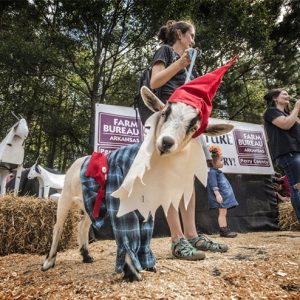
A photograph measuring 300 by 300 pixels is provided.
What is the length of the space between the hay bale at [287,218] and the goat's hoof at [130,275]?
14.0ft

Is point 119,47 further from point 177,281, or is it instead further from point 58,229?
point 177,281

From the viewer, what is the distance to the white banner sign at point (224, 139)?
4.07 metres

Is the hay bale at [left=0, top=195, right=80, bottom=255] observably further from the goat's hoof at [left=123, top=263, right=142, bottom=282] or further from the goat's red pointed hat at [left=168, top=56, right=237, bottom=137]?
the goat's red pointed hat at [left=168, top=56, right=237, bottom=137]

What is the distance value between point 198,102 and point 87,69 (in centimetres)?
952

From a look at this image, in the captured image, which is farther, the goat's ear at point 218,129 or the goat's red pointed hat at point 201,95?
the goat's ear at point 218,129

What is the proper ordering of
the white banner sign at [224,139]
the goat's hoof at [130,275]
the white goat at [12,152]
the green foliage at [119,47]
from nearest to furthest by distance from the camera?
the goat's hoof at [130,275] → the white banner sign at [224,139] → the white goat at [12,152] → the green foliage at [119,47]

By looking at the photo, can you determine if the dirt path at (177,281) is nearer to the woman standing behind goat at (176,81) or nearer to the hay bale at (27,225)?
the woman standing behind goat at (176,81)

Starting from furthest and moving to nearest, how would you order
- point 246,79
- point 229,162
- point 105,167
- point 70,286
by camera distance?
point 246,79, point 229,162, point 105,167, point 70,286

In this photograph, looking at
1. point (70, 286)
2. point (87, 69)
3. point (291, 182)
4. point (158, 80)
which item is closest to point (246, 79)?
point (87, 69)

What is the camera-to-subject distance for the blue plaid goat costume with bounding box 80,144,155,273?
1.60 meters

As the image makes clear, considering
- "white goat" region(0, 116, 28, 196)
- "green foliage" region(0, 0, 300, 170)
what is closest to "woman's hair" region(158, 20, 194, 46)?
"white goat" region(0, 116, 28, 196)

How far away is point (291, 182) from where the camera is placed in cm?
281

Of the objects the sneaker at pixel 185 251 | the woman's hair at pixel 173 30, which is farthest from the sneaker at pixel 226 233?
the woman's hair at pixel 173 30

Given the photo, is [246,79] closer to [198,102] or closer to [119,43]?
[119,43]
